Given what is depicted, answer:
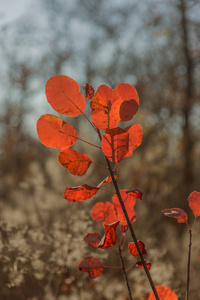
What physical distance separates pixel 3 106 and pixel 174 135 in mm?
3225

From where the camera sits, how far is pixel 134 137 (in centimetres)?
38

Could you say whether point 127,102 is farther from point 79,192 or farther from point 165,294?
point 165,294

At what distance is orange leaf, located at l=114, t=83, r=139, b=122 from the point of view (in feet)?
1.22

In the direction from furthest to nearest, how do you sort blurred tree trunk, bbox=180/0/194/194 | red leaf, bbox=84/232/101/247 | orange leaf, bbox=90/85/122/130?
blurred tree trunk, bbox=180/0/194/194 → red leaf, bbox=84/232/101/247 → orange leaf, bbox=90/85/122/130

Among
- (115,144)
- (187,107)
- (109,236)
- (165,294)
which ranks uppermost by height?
(187,107)

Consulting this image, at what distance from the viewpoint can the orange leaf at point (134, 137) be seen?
1.23ft

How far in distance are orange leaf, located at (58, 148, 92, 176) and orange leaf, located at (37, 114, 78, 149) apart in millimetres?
15

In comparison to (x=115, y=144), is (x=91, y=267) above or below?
below

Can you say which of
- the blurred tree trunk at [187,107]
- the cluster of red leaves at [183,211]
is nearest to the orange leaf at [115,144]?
the cluster of red leaves at [183,211]

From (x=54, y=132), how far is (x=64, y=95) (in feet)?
0.16

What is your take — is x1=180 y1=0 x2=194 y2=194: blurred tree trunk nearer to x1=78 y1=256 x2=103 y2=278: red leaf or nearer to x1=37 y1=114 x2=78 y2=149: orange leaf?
x1=78 y1=256 x2=103 y2=278: red leaf

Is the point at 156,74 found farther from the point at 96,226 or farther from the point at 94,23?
the point at 96,226

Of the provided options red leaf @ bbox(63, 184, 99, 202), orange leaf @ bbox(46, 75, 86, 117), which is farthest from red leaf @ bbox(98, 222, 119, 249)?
orange leaf @ bbox(46, 75, 86, 117)

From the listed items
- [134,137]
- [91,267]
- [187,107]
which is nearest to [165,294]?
[91,267]
